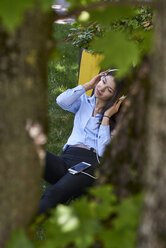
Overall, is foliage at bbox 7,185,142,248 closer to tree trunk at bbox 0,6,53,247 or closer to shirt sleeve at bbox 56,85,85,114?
tree trunk at bbox 0,6,53,247

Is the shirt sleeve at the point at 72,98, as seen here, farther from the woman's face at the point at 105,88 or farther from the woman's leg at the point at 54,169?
the woman's leg at the point at 54,169

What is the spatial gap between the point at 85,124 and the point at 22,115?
92.7 inches

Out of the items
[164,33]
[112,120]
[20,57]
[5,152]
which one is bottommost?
[112,120]

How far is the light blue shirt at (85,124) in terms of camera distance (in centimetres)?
337

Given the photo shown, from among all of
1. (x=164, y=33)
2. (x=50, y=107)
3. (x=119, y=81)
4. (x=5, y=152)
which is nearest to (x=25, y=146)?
(x=5, y=152)

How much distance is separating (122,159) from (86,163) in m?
1.98

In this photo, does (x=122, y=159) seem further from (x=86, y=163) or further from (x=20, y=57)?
(x=86, y=163)

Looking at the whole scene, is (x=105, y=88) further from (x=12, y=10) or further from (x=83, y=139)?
(x=12, y=10)

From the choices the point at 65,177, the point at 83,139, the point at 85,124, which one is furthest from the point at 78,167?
the point at 85,124

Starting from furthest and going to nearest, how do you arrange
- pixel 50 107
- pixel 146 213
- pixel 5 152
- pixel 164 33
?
pixel 50 107 → pixel 5 152 → pixel 146 213 → pixel 164 33

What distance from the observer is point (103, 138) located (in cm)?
334

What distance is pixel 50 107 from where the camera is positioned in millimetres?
5039

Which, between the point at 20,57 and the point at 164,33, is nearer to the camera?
the point at 164,33

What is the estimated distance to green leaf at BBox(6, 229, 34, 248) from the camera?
118 centimetres
